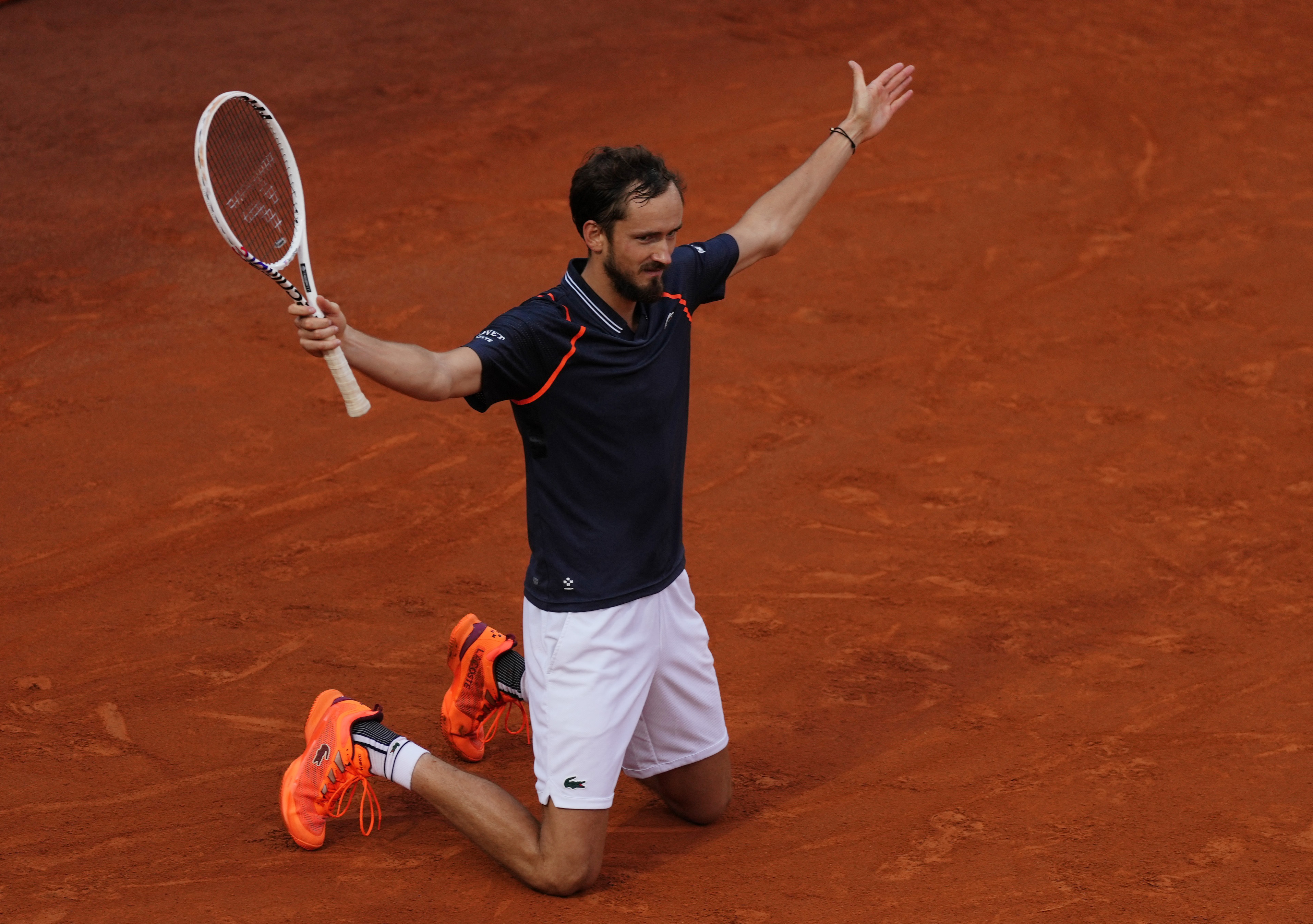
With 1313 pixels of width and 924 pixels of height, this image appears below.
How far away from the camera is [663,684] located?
175 inches

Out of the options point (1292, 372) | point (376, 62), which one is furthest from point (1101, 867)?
point (376, 62)

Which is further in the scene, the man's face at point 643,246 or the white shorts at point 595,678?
the white shorts at point 595,678

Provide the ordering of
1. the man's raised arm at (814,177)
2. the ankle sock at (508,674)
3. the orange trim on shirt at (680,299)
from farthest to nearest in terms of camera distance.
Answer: the ankle sock at (508,674)
the man's raised arm at (814,177)
the orange trim on shirt at (680,299)

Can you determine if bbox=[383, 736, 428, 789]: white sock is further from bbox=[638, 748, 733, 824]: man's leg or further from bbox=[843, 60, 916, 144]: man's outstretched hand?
bbox=[843, 60, 916, 144]: man's outstretched hand

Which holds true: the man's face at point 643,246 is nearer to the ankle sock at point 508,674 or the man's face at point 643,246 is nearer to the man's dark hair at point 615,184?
the man's dark hair at point 615,184

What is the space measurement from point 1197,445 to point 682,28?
716 centimetres

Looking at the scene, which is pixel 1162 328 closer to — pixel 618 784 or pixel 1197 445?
pixel 1197 445

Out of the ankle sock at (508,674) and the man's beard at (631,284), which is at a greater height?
the man's beard at (631,284)

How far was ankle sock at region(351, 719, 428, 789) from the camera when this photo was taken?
14.4ft

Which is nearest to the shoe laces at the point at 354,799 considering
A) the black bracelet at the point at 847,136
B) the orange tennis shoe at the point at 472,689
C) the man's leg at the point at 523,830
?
the man's leg at the point at 523,830

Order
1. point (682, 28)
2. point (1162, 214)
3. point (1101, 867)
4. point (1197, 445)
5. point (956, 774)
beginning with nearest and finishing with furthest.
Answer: point (1101, 867)
point (956, 774)
point (1197, 445)
point (1162, 214)
point (682, 28)

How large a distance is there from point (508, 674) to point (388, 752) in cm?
61

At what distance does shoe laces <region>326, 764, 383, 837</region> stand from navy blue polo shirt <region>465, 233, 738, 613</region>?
82cm

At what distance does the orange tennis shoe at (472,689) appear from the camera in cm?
490
